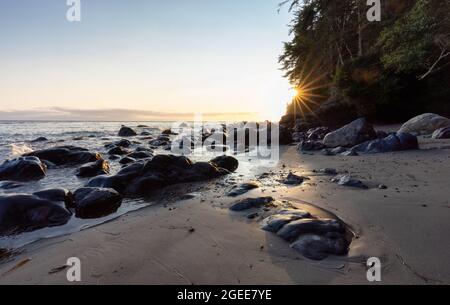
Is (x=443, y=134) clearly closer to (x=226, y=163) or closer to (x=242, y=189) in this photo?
(x=226, y=163)

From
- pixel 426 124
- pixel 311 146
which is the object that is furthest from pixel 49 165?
pixel 426 124

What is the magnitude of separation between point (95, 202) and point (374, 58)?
17141 millimetres

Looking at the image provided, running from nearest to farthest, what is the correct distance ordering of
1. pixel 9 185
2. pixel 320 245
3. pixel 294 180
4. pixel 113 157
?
1. pixel 320 245
2. pixel 294 180
3. pixel 9 185
4. pixel 113 157

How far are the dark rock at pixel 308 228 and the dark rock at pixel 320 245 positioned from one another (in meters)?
0.06

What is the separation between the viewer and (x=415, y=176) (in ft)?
16.4

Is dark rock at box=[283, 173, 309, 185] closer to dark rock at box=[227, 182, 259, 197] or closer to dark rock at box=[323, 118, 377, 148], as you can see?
dark rock at box=[227, 182, 259, 197]

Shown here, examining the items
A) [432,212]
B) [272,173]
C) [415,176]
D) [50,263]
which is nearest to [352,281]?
[432,212]

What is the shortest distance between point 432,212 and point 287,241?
5.51ft

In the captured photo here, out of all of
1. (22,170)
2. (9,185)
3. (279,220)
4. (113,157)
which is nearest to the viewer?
(279,220)

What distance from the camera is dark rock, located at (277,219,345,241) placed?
2891mm

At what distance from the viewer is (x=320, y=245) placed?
8.82 ft

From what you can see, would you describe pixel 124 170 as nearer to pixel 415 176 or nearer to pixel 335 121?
pixel 415 176

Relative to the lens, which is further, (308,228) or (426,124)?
(426,124)

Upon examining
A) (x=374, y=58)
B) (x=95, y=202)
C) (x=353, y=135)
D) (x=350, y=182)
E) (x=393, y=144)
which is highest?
(x=374, y=58)
